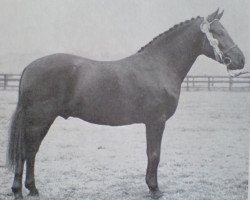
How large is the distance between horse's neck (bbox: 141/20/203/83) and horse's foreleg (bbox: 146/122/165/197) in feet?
1.53

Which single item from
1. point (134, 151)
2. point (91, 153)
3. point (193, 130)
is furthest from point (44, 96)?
point (193, 130)

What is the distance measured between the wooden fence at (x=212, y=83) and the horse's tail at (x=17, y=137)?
0.70 metres

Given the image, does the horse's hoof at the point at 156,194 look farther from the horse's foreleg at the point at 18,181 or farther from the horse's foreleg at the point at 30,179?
the horse's foreleg at the point at 18,181

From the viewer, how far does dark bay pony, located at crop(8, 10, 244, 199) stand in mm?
2402

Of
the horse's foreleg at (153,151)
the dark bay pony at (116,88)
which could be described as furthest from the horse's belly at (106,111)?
the horse's foreleg at (153,151)

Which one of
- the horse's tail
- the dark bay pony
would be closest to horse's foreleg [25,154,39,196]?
the dark bay pony

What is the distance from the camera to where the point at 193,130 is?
298cm

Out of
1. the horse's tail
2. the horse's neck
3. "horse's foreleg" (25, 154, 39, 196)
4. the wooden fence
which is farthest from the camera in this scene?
the wooden fence

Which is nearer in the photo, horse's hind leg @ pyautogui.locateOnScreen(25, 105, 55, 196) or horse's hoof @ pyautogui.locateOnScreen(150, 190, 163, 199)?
horse's hind leg @ pyautogui.locateOnScreen(25, 105, 55, 196)

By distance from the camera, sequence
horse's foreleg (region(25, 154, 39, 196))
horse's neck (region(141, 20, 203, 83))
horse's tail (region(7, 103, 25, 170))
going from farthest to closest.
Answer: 1. horse's neck (region(141, 20, 203, 83))
2. horse's foreleg (region(25, 154, 39, 196))
3. horse's tail (region(7, 103, 25, 170))

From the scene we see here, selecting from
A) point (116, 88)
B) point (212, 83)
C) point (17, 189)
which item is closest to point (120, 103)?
point (116, 88)

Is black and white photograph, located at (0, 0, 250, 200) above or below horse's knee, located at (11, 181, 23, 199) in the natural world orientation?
above

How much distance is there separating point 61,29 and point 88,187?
4.58 feet

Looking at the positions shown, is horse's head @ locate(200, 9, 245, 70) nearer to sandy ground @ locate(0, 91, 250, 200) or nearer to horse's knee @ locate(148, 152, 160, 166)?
sandy ground @ locate(0, 91, 250, 200)
